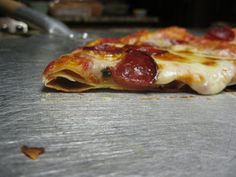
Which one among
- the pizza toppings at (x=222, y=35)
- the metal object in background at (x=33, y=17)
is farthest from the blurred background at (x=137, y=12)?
the pizza toppings at (x=222, y=35)

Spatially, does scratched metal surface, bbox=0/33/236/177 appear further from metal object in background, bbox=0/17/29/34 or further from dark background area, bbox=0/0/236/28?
dark background area, bbox=0/0/236/28

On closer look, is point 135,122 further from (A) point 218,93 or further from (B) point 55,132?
(A) point 218,93

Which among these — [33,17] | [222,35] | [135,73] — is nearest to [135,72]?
[135,73]

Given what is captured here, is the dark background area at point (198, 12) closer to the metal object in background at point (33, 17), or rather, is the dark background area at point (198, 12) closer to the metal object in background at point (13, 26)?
the metal object in background at point (13, 26)

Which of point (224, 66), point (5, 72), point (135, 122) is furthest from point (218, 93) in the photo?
point (5, 72)

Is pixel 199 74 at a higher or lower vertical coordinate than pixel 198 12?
higher

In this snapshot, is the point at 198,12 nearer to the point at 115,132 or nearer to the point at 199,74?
the point at 199,74
